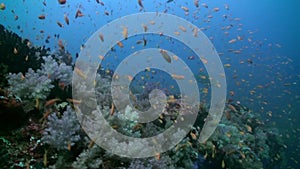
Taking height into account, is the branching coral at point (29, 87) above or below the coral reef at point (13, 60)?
Result: below

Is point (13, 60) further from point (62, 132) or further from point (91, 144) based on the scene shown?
point (91, 144)

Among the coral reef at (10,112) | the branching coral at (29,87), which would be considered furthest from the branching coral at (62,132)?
the branching coral at (29,87)

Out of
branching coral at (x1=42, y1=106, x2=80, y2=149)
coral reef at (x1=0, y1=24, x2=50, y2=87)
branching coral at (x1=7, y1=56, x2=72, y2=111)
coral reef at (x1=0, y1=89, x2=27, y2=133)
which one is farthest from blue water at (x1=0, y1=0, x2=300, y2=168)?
coral reef at (x1=0, y1=89, x2=27, y2=133)

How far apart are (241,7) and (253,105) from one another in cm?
9500

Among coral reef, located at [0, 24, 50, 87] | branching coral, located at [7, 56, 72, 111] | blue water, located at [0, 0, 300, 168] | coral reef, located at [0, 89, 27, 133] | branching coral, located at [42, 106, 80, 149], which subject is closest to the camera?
branching coral, located at [42, 106, 80, 149]

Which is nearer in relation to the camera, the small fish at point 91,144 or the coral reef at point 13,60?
the small fish at point 91,144

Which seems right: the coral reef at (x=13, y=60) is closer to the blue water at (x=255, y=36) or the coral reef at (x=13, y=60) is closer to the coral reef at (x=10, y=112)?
the coral reef at (x=10, y=112)

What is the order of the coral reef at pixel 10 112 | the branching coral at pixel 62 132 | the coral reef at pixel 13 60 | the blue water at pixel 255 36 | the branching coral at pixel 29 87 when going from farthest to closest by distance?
the blue water at pixel 255 36 → the coral reef at pixel 13 60 → the branching coral at pixel 29 87 → the coral reef at pixel 10 112 → the branching coral at pixel 62 132

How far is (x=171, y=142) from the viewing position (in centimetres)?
473

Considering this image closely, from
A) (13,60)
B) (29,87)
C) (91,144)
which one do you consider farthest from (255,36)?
(91,144)

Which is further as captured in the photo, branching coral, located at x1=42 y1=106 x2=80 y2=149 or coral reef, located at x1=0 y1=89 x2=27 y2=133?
coral reef, located at x1=0 y1=89 x2=27 y2=133

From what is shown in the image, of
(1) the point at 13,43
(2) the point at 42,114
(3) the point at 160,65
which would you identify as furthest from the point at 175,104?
(3) the point at 160,65

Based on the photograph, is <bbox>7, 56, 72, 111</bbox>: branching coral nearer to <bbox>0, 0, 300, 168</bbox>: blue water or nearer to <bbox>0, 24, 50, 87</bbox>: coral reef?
<bbox>0, 24, 50, 87</bbox>: coral reef

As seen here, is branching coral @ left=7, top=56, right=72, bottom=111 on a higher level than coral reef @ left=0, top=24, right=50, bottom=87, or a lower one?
lower
